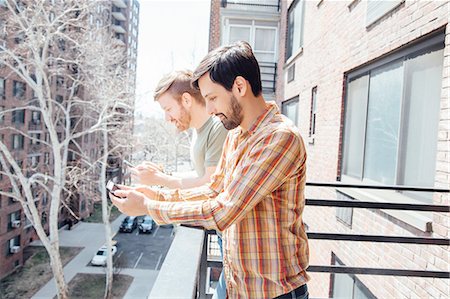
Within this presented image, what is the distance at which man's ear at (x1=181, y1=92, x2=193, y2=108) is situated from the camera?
1941 millimetres

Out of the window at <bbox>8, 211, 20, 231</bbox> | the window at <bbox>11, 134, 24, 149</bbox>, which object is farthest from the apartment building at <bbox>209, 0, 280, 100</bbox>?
the window at <bbox>8, 211, 20, 231</bbox>

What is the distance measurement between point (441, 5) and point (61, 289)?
15.1m

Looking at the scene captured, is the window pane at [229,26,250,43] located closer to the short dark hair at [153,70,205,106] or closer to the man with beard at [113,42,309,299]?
the short dark hair at [153,70,205,106]

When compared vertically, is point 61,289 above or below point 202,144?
below

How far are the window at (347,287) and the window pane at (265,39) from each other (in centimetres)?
810

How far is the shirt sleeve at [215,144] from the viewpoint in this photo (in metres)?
1.81

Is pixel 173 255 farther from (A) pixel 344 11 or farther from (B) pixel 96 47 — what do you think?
(B) pixel 96 47

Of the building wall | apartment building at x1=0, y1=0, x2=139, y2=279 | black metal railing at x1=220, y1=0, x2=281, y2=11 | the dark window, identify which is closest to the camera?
the building wall

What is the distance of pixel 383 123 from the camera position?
3773 millimetres

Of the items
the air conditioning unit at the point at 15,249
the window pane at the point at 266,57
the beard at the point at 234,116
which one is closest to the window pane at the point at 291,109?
the window pane at the point at 266,57

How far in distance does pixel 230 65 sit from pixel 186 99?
756mm

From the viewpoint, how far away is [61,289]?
14086 millimetres

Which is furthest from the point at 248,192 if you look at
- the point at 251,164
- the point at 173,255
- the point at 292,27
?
the point at 292,27

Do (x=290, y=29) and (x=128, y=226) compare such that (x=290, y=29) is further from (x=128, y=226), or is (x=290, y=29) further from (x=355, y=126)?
(x=128, y=226)
